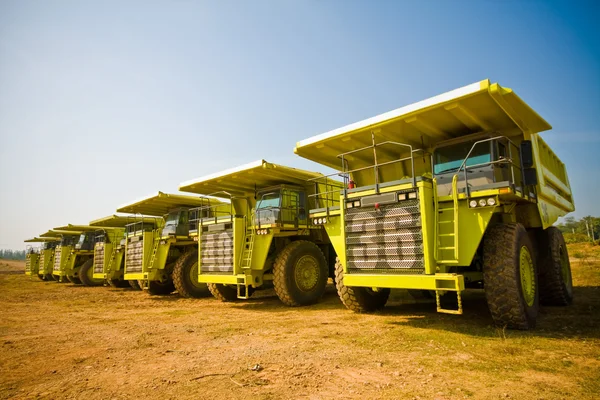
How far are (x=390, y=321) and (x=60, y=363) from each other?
525 centimetres

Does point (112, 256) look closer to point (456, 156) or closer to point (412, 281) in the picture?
point (412, 281)

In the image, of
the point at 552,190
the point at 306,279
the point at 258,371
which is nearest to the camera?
the point at 258,371

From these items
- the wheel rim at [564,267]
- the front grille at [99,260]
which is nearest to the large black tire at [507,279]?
the wheel rim at [564,267]

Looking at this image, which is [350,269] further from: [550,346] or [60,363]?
[60,363]

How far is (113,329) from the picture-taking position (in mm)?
7125

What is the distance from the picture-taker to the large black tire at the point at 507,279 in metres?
5.30

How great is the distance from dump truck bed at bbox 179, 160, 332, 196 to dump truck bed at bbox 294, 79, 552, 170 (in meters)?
1.64

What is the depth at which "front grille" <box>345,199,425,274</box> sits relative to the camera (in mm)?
5863

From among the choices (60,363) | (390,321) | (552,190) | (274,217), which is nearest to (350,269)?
(390,321)

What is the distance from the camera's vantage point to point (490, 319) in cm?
646

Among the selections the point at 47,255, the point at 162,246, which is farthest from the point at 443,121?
the point at 47,255

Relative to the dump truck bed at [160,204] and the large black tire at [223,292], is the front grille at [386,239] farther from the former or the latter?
the dump truck bed at [160,204]

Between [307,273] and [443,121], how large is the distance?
17.5ft

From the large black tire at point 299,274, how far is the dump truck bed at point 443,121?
113 inches
